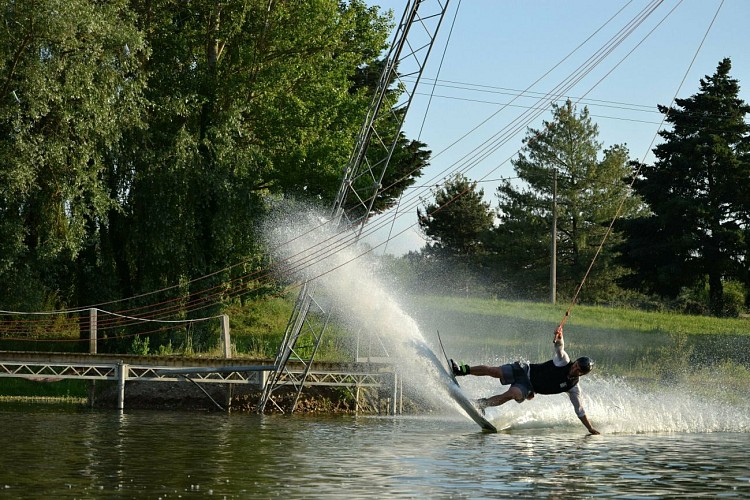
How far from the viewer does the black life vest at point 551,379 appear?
74.5ft

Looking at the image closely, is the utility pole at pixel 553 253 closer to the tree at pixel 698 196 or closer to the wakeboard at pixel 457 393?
the tree at pixel 698 196

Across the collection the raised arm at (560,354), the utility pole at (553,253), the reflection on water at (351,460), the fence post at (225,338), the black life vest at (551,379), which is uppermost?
the utility pole at (553,253)

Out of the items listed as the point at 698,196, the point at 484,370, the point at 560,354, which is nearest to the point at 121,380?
the point at 484,370

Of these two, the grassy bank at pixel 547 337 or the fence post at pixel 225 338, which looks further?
the grassy bank at pixel 547 337

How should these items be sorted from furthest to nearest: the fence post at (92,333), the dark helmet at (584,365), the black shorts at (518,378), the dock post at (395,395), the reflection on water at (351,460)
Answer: the fence post at (92,333), the dock post at (395,395), the black shorts at (518,378), the dark helmet at (584,365), the reflection on water at (351,460)

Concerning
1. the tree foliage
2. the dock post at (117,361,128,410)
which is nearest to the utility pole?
the tree foliage

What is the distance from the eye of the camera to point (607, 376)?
119 feet

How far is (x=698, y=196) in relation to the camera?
182 feet

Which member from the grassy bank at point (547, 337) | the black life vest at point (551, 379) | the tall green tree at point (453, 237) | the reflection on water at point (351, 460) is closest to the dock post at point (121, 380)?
the grassy bank at point (547, 337)

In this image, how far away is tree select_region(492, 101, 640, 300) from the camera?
79438 mm

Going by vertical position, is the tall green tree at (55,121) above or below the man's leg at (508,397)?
above

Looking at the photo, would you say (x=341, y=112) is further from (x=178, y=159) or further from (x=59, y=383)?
(x=59, y=383)

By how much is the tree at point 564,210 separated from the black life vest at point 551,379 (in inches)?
2215

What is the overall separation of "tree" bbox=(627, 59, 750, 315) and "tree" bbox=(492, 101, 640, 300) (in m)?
21.8
